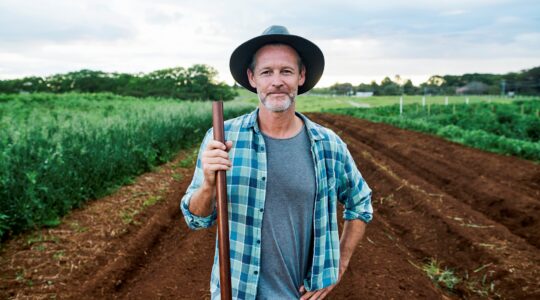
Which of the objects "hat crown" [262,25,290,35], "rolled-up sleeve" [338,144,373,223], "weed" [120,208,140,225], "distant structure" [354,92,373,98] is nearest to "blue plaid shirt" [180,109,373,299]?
"rolled-up sleeve" [338,144,373,223]

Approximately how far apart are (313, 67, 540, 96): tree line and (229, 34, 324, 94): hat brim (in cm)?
5858

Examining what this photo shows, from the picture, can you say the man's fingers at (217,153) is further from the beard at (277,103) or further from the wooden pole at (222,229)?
the beard at (277,103)

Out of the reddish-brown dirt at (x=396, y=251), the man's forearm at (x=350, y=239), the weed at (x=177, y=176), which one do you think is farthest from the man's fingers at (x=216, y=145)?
the weed at (x=177, y=176)

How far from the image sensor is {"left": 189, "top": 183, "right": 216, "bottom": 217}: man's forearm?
2.00 meters

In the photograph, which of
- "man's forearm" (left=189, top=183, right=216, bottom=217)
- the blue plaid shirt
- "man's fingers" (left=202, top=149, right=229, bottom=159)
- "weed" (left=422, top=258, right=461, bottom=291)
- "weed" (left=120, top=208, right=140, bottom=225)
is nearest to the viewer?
"man's fingers" (left=202, top=149, right=229, bottom=159)

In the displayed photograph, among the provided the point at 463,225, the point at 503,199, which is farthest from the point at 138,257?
the point at 503,199

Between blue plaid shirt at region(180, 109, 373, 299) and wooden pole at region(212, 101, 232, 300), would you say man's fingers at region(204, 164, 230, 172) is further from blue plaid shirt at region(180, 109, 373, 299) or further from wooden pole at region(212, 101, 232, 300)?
blue plaid shirt at region(180, 109, 373, 299)

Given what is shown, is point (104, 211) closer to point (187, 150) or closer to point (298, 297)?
point (298, 297)

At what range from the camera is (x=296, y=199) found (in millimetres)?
2268

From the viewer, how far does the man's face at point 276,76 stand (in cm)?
226

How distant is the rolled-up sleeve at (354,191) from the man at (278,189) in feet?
0.04

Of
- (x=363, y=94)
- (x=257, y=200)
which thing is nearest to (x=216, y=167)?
(x=257, y=200)

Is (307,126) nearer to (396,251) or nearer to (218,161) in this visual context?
(218,161)

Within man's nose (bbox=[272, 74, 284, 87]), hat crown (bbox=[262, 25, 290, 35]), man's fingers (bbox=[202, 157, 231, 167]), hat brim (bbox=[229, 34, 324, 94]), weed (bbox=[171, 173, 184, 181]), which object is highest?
hat crown (bbox=[262, 25, 290, 35])
